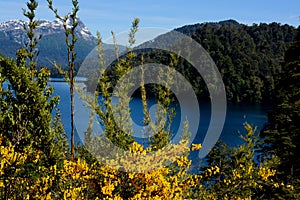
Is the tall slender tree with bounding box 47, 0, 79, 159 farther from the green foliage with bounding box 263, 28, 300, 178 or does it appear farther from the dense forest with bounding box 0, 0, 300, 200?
the green foliage with bounding box 263, 28, 300, 178

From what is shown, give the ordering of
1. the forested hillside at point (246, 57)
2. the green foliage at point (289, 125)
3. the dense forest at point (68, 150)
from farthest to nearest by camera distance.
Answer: the forested hillside at point (246, 57)
the green foliage at point (289, 125)
the dense forest at point (68, 150)

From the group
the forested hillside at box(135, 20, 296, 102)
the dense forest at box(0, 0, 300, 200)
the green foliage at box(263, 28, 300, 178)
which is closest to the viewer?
the dense forest at box(0, 0, 300, 200)

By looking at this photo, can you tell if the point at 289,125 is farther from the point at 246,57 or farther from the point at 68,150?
the point at 246,57

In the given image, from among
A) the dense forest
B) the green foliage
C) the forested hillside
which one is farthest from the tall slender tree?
the forested hillside

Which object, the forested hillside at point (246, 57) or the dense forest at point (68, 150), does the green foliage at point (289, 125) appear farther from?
the forested hillside at point (246, 57)

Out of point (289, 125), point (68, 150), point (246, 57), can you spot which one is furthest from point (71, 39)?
point (246, 57)

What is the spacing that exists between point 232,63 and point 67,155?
98.0m

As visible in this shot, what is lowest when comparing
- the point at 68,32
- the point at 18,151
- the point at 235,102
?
the point at 235,102

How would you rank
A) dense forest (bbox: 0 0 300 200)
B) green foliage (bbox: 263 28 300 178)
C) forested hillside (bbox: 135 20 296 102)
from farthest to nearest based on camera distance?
forested hillside (bbox: 135 20 296 102) < green foliage (bbox: 263 28 300 178) < dense forest (bbox: 0 0 300 200)

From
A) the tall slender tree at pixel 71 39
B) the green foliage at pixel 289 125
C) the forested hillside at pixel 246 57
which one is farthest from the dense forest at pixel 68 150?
the forested hillside at pixel 246 57

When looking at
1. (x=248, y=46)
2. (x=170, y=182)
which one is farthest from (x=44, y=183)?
(x=248, y=46)

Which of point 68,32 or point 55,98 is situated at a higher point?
point 68,32

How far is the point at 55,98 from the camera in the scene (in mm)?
4035

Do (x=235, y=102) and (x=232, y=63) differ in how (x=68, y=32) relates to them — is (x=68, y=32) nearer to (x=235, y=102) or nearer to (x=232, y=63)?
(x=235, y=102)
